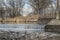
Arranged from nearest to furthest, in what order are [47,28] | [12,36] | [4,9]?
[12,36] → [47,28] → [4,9]

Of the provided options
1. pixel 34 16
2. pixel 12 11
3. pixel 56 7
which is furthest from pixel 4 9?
pixel 56 7

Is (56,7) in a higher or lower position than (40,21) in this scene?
higher

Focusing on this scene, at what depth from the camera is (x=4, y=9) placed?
9953mm

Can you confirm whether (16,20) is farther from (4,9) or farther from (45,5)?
(45,5)

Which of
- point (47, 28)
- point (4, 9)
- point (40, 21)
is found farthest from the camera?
point (4, 9)

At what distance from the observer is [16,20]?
963cm

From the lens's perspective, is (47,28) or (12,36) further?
(47,28)

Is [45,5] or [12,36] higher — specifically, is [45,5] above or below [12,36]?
above

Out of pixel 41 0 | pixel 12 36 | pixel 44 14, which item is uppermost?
pixel 41 0

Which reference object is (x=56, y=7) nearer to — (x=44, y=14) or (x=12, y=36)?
(x=44, y=14)

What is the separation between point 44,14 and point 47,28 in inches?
98.4

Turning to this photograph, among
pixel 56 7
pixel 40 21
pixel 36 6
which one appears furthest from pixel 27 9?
pixel 56 7

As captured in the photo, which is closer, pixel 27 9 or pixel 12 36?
pixel 12 36

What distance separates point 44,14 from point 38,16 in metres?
0.40
